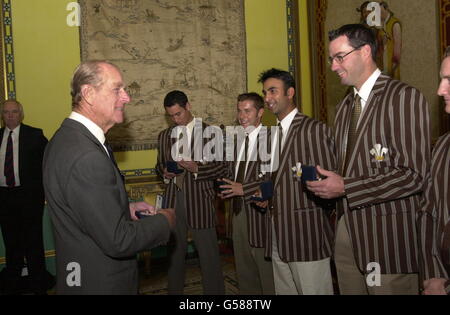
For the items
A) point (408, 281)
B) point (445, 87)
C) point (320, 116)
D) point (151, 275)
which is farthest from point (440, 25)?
point (151, 275)

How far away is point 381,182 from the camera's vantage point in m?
2.03

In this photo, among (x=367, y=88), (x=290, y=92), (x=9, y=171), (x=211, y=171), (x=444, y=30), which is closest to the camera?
(x=367, y=88)

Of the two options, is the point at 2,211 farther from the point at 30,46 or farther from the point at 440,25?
the point at 440,25

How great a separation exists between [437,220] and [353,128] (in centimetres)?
65

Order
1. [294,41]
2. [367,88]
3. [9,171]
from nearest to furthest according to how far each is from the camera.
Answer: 1. [367,88]
2. [9,171]
3. [294,41]

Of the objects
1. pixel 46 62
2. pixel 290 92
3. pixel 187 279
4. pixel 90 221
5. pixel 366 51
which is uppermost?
pixel 46 62

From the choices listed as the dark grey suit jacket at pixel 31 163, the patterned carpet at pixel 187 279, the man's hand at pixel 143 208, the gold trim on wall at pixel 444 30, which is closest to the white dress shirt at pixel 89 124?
the man's hand at pixel 143 208

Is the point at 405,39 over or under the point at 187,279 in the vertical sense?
over

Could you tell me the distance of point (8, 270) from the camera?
4539 mm

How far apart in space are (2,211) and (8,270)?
647 millimetres

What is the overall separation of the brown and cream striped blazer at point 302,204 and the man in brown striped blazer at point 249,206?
1.19 feet

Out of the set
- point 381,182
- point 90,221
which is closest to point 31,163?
point 90,221

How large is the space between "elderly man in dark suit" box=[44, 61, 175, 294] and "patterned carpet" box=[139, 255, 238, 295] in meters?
2.63

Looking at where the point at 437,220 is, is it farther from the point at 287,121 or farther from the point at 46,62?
the point at 46,62
